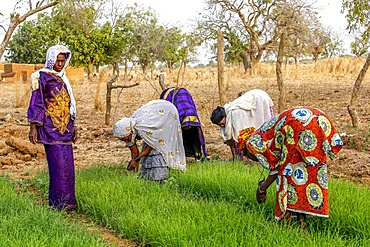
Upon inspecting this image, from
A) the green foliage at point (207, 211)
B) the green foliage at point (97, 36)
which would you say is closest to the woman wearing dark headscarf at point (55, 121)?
the green foliage at point (207, 211)

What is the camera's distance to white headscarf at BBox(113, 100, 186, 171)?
5988mm

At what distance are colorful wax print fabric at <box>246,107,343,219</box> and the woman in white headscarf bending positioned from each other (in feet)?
6.64

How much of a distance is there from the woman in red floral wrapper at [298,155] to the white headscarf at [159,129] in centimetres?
190

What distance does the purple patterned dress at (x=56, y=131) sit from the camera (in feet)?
16.6

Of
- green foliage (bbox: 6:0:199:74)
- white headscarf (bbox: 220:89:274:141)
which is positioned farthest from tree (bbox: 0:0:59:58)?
green foliage (bbox: 6:0:199:74)

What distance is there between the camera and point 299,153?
162 inches

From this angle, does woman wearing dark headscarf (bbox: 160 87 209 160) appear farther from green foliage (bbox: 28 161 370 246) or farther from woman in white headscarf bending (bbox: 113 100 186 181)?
green foliage (bbox: 28 161 370 246)

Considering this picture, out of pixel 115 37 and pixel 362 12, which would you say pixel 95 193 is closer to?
pixel 362 12

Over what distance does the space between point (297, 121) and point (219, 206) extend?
3.81 ft

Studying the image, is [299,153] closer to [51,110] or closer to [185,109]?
[51,110]

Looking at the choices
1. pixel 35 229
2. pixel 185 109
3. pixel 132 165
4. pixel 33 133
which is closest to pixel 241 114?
pixel 185 109

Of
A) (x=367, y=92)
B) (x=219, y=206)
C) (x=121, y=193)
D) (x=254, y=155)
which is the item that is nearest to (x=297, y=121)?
(x=254, y=155)

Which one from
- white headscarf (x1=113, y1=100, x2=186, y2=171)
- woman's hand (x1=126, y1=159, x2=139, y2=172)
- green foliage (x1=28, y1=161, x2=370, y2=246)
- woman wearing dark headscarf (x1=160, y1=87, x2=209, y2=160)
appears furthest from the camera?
woman wearing dark headscarf (x1=160, y1=87, x2=209, y2=160)

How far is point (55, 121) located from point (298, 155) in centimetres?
258
